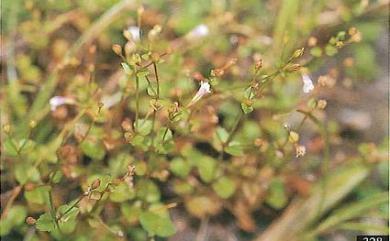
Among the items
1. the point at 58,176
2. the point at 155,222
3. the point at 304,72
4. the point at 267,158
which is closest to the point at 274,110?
the point at 267,158

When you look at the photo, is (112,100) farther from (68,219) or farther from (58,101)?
(68,219)

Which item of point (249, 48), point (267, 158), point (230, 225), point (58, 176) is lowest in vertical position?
point (230, 225)

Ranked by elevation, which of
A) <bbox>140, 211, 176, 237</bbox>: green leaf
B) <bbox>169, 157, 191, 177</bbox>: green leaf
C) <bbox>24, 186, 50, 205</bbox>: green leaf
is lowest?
<bbox>169, 157, 191, 177</bbox>: green leaf

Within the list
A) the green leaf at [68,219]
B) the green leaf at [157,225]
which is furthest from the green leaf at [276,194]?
the green leaf at [68,219]

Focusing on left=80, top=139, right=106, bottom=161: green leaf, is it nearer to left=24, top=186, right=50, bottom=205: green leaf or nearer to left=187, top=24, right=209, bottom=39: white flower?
left=24, top=186, right=50, bottom=205: green leaf

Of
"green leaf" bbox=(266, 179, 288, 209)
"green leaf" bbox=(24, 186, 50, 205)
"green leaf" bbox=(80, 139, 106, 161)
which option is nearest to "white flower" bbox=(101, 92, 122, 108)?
"green leaf" bbox=(80, 139, 106, 161)

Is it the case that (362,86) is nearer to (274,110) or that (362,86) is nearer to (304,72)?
(274,110)

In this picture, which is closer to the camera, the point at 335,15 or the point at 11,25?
the point at 11,25

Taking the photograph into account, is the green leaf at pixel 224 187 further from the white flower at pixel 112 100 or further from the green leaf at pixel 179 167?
the white flower at pixel 112 100
